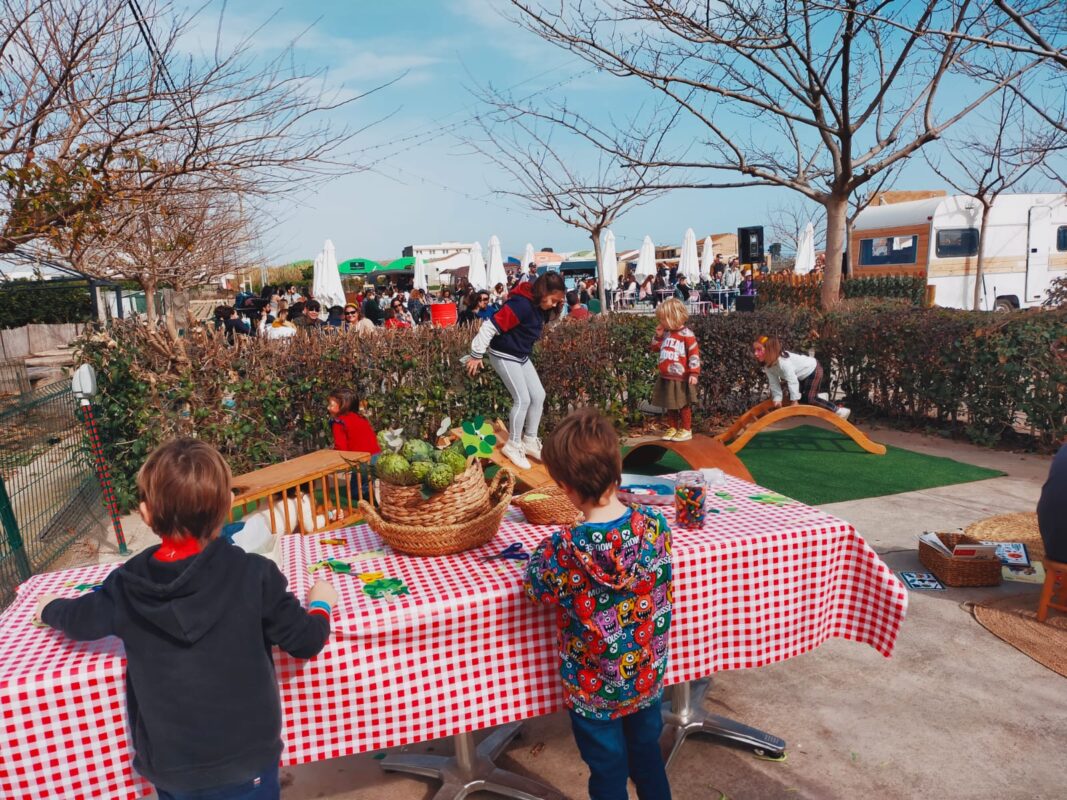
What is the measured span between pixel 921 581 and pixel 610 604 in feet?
11.4

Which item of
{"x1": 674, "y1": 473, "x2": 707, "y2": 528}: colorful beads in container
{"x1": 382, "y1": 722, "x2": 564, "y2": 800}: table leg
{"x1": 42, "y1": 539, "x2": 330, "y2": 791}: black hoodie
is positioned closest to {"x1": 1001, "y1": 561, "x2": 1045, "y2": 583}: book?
{"x1": 674, "y1": 473, "x2": 707, "y2": 528}: colorful beads in container

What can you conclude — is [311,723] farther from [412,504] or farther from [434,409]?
[434,409]

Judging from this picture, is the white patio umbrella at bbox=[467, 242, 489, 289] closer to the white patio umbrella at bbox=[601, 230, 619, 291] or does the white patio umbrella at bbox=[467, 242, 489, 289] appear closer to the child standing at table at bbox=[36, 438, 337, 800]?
the white patio umbrella at bbox=[601, 230, 619, 291]

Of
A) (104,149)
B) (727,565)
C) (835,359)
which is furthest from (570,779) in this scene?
(835,359)

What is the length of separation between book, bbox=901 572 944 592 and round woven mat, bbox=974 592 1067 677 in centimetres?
31

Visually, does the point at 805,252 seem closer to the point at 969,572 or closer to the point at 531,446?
the point at 531,446

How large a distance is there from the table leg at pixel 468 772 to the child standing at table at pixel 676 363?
537 cm

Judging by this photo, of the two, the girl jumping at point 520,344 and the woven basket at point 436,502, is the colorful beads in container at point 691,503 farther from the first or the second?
the girl jumping at point 520,344

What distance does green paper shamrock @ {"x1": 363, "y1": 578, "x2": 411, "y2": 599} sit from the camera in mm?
2424

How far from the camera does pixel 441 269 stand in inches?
1526

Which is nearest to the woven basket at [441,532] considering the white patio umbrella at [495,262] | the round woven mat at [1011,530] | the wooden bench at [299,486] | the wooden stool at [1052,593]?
the wooden bench at [299,486]

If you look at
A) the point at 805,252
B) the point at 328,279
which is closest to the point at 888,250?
the point at 805,252

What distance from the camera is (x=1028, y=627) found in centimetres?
411

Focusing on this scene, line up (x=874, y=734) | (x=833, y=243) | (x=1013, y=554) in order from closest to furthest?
(x=874, y=734), (x=1013, y=554), (x=833, y=243)
